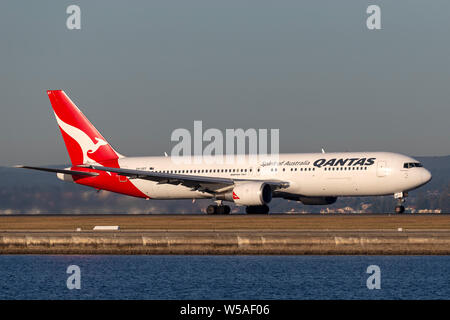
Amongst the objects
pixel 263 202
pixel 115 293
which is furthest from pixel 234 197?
pixel 115 293

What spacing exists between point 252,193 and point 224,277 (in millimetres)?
26310

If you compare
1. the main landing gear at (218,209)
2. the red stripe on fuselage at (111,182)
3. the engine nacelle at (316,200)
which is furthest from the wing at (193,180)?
the red stripe on fuselage at (111,182)

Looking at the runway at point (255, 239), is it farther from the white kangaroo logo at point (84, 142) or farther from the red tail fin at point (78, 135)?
the white kangaroo logo at point (84, 142)

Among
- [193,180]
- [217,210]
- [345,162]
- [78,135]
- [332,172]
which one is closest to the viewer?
[332,172]

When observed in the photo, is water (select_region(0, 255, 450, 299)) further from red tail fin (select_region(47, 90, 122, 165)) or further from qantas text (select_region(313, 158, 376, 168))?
red tail fin (select_region(47, 90, 122, 165))

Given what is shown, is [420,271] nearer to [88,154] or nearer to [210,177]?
[210,177]

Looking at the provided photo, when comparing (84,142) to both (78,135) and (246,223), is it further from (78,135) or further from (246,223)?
(246,223)

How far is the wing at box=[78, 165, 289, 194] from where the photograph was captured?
74.3m

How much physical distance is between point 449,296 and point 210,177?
40.5 m

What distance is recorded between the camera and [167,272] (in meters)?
47.5

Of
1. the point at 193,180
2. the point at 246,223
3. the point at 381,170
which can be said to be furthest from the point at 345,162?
the point at 246,223

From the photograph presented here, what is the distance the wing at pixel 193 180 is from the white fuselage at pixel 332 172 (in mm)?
1318

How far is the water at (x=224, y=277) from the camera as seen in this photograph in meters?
40.5

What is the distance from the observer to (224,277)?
4528 centimetres
